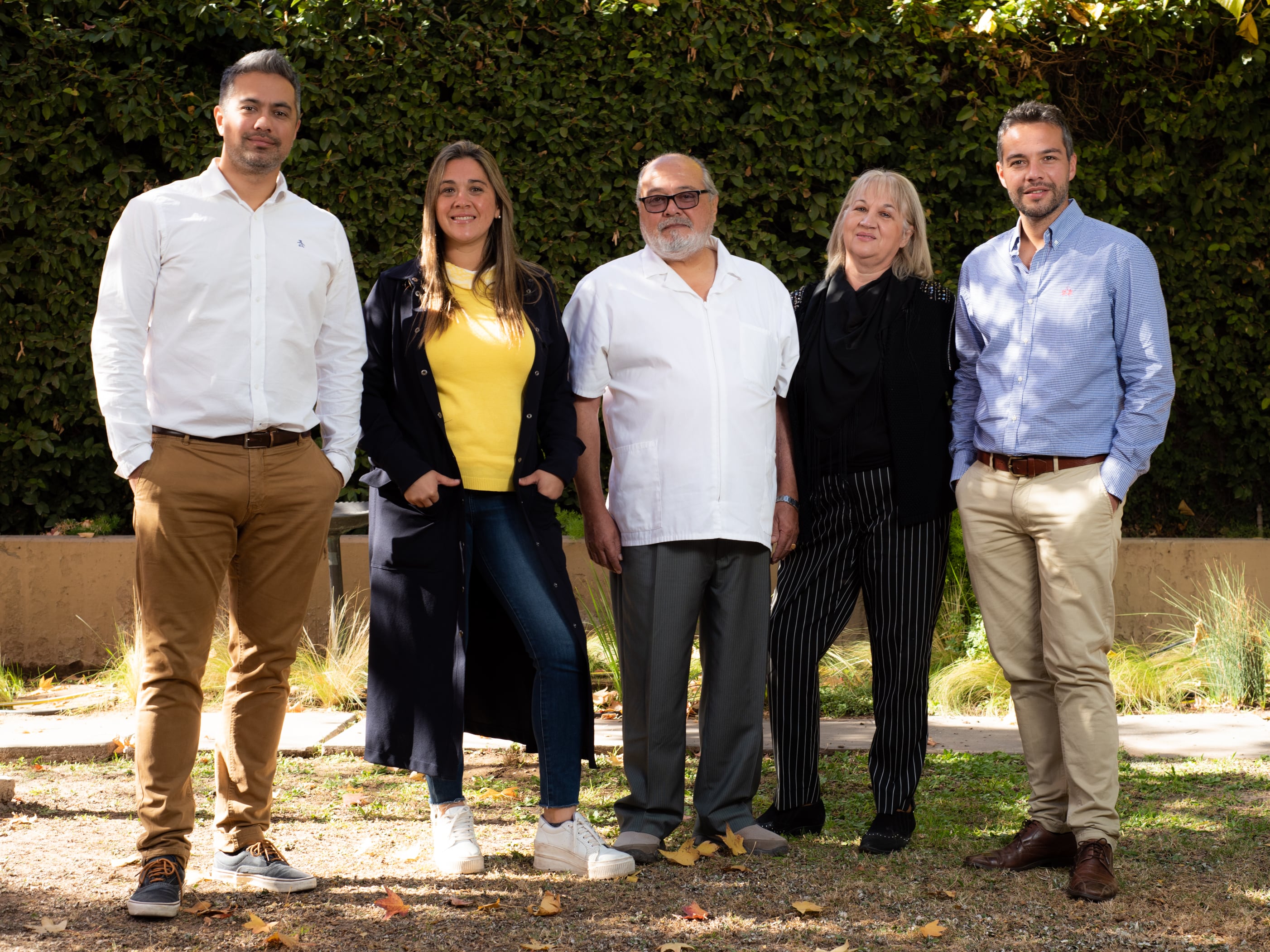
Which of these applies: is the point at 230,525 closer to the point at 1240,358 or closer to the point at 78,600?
the point at 78,600

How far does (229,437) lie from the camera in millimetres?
3346

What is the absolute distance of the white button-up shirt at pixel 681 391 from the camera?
381 centimetres

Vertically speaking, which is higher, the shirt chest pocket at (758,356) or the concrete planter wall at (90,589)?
the shirt chest pocket at (758,356)

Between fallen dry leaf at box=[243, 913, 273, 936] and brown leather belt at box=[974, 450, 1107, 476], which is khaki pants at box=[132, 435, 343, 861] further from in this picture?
brown leather belt at box=[974, 450, 1107, 476]

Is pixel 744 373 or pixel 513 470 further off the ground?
pixel 744 373

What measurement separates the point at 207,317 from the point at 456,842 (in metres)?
1.66

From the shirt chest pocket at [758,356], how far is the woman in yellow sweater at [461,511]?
585 millimetres

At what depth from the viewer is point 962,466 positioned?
153 inches

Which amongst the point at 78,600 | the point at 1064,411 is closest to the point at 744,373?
the point at 1064,411

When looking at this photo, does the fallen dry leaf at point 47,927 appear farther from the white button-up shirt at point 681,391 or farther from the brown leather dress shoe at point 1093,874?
the brown leather dress shoe at point 1093,874

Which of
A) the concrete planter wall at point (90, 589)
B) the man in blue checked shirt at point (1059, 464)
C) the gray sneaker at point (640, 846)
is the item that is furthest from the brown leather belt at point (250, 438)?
the concrete planter wall at point (90, 589)

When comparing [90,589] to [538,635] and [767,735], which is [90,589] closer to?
[767,735]

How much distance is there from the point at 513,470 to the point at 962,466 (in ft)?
4.63

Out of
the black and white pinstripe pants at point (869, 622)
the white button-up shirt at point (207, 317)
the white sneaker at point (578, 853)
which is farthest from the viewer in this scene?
the black and white pinstripe pants at point (869, 622)
